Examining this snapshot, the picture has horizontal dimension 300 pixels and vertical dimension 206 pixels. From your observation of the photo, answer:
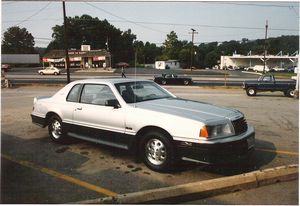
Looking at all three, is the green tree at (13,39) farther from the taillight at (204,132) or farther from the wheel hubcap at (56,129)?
the taillight at (204,132)

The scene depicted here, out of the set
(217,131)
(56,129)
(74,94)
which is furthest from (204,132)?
(56,129)

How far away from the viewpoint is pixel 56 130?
254 inches

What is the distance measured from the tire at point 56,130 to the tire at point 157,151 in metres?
2.07

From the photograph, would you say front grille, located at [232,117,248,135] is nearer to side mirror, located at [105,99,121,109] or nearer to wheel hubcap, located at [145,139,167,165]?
wheel hubcap, located at [145,139,167,165]

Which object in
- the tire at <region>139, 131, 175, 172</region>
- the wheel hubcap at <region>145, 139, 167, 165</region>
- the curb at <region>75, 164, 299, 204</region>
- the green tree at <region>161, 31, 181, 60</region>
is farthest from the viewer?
the green tree at <region>161, 31, 181, 60</region>

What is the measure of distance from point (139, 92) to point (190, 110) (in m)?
1.10

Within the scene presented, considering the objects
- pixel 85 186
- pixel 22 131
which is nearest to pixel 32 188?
pixel 85 186

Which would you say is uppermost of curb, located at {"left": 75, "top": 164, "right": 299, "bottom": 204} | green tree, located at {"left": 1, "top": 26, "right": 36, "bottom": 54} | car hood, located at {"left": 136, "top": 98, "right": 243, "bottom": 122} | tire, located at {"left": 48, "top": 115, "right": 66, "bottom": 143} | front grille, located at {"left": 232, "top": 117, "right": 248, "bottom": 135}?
green tree, located at {"left": 1, "top": 26, "right": 36, "bottom": 54}

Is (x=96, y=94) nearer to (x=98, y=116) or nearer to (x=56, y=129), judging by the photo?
(x=98, y=116)

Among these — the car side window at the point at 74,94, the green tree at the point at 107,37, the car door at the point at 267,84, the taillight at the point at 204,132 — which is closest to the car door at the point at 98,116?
the car side window at the point at 74,94

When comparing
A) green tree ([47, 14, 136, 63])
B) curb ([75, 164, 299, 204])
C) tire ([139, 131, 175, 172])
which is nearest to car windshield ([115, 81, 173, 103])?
tire ([139, 131, 175, 172])

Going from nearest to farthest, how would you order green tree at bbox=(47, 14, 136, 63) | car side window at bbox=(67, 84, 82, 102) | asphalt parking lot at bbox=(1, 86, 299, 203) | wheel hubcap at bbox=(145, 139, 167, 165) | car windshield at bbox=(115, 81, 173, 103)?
asphalt parking lot at bbox=(1, 86, 299, 203)
wheel hubcap at bbox=(145, 139, 167, 165)
car windshield at bbox=(115, 81, 173, 103)
car side window at bbox=(67, 84, 82, 102)
green tree at bbox=(47, 14, 136, 63)

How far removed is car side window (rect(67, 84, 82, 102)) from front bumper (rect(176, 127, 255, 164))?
239cm

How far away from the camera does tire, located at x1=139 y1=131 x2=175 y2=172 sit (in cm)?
461
